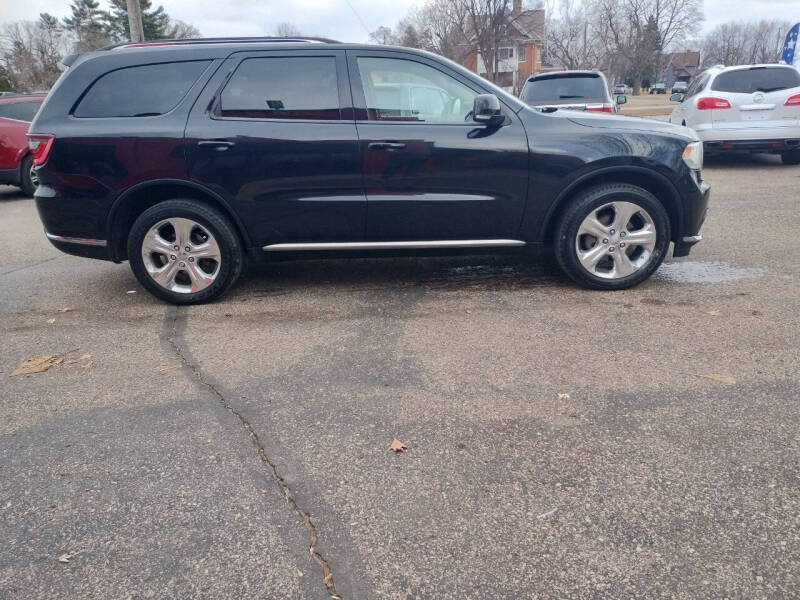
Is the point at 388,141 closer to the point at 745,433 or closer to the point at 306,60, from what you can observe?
the point at 306,60

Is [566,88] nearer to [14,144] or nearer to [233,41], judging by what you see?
[233,41]

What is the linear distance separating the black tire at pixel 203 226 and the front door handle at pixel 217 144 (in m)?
0.43

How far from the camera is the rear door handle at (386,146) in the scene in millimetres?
4543

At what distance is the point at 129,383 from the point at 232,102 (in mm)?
2176

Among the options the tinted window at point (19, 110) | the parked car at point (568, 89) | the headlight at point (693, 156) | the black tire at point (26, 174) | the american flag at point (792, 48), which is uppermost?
the american flag at point (792, 48)

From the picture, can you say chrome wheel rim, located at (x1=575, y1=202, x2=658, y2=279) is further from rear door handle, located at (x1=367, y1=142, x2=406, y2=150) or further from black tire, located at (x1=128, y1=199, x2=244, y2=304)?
black tire, located at (x1=128, y1=199, x2=244, y2=304)

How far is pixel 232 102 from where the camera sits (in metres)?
4.59

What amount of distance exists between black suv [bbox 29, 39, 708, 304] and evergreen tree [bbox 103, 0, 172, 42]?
5284 cm

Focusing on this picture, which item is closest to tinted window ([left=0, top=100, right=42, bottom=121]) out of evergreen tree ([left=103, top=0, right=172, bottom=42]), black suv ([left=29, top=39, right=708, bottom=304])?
black suv ([left=29, top=39, right=708, bottom=304])

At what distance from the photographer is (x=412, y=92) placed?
4.64 metres

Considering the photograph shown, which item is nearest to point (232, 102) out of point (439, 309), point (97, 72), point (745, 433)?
point (97, 72)

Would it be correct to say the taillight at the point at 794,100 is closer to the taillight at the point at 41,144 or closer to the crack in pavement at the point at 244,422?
the crack in pavement at the point at 244,422

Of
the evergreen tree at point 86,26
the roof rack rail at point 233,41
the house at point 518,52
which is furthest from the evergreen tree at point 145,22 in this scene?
the roof rack rail at point 233,41

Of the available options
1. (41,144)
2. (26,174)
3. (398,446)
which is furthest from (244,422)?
(26,174)
